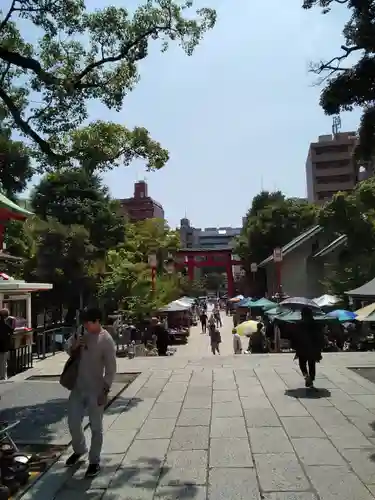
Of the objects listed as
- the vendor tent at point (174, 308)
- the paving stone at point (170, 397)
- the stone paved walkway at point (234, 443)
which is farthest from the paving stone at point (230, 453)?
the vendor tent at point (174, 308)

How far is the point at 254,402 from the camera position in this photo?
8156 mm

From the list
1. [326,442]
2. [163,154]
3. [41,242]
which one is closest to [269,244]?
[41,242]

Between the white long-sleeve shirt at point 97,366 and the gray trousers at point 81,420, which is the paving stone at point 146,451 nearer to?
the gray trousers at point 81,420

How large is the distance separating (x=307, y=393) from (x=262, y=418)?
76.8 inches

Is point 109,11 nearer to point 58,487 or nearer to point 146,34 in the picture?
point 146,34

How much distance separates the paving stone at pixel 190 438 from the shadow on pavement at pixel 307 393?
8.25ft

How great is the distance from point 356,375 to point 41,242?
18.4 m

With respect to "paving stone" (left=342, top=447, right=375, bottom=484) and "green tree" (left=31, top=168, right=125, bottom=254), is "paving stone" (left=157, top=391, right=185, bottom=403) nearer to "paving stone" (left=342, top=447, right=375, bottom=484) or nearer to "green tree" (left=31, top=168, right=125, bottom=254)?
"paving stone" (left=342, top=447, right=375, bottom=484)

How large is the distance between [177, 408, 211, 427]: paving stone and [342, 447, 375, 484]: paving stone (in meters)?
2.12

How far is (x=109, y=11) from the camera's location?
949 centimetres

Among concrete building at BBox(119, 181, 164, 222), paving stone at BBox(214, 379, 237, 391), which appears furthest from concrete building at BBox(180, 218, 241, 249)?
paving stone at BBox(214, 379, 237, 391)

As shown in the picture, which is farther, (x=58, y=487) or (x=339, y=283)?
(x=339, y=283)

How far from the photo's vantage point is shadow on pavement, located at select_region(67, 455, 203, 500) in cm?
446

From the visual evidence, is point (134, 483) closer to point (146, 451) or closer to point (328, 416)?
point (146, 451)
